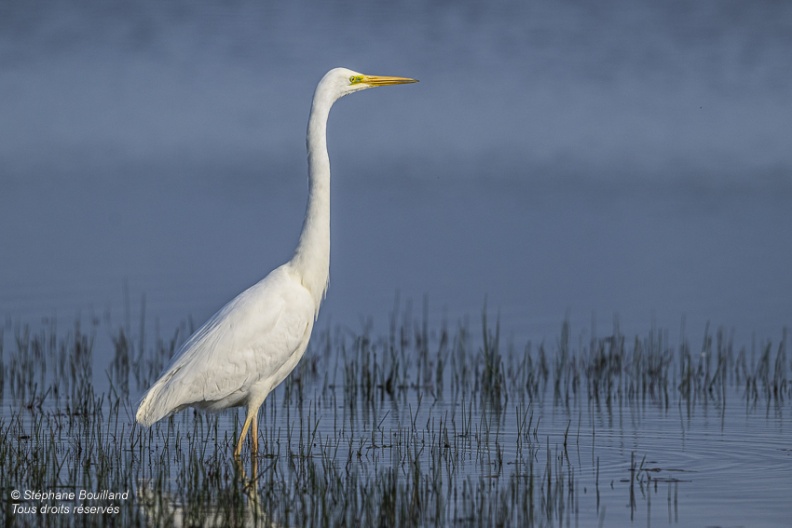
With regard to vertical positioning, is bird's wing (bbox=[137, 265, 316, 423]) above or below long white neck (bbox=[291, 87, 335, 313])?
below

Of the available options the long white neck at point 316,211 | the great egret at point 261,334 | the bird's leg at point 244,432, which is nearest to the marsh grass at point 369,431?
the bird's leg at point 244,432

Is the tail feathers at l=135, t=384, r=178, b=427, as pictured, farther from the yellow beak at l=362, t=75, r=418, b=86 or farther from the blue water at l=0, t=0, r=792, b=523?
the blue water at l=0, t=0, r=792, b=523

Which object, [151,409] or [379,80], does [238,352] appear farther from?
[379,80]

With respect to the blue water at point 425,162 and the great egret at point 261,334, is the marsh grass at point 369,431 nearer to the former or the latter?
the great egret at point 261,334

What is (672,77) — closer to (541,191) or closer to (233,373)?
(541,191)

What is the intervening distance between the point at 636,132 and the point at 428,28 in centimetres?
1584

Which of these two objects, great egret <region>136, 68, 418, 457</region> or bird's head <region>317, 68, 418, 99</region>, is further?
bird's head <region>317, 68, 418, 99</region>

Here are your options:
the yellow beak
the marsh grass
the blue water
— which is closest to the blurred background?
the blue water

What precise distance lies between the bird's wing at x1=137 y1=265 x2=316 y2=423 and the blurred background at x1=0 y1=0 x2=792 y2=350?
223 inches

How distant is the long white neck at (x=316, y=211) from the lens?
29.6ft

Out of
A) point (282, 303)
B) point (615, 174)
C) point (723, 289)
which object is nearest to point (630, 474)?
point (282, 303)

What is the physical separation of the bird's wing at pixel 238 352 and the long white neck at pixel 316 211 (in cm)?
20

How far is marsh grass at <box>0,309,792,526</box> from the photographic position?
22.5 feet

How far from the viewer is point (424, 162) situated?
127 feet
